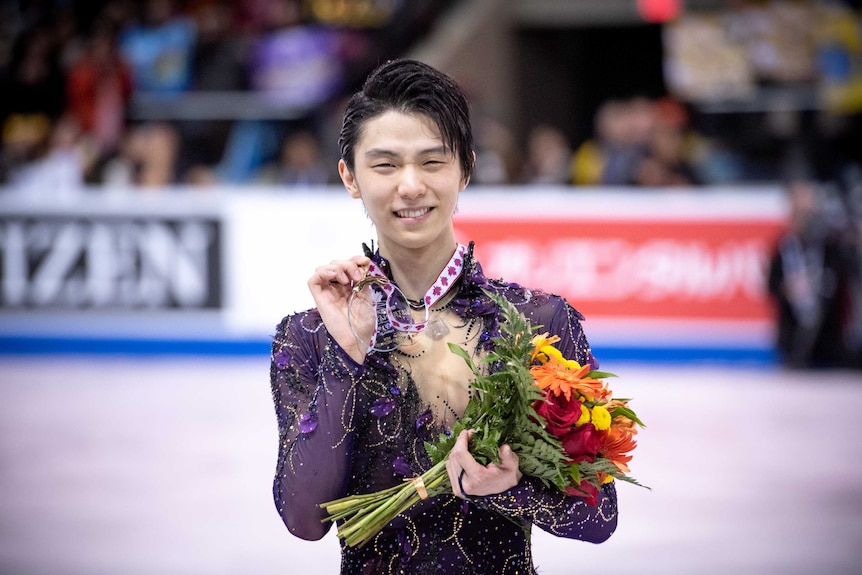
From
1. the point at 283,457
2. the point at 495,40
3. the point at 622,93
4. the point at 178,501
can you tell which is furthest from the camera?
the point at 622,93

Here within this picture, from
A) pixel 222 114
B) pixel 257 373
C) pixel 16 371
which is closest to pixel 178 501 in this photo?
pixel 257 373

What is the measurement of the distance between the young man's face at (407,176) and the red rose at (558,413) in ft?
1.04

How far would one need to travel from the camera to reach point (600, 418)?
1620mm

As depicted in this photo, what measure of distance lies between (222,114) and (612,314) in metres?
4.81

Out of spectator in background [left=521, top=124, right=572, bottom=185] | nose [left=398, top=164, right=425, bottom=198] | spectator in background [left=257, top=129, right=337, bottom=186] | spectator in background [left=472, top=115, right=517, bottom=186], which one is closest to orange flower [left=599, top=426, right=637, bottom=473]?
nose [left=398, top=164, right=425, bottom=198]

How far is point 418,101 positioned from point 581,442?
1.83 ft

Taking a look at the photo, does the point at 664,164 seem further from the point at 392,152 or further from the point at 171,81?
the point at 392,152

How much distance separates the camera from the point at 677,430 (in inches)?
282

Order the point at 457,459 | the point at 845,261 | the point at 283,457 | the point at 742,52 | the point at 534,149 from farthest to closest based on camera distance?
the point at 742,52, the point at 534,149, the point at 845,261, the point at 283,457, the point at 457,459

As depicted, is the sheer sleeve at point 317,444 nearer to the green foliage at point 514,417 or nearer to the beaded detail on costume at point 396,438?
the beaded detail on costume at point 396,438

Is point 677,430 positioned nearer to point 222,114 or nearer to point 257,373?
point 257,373

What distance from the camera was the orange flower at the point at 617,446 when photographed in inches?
65.3

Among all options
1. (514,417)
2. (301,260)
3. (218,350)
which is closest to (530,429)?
(514,417)

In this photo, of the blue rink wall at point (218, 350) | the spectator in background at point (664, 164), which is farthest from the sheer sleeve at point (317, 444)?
the spectator in background at point (664, 164)
